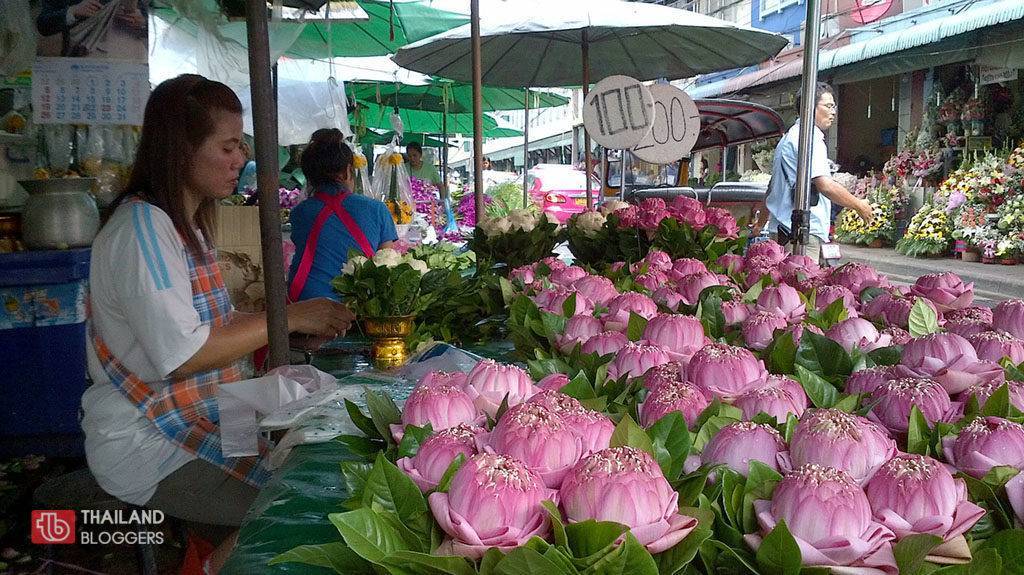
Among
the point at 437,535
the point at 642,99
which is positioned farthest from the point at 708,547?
the point at 642,99

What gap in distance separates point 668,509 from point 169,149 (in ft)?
5.30

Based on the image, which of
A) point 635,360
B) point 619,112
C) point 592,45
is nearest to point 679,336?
point 635,360

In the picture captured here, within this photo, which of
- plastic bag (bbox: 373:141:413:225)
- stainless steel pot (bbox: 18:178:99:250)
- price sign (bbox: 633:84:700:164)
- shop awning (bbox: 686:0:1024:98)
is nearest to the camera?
stainless steel pot (bbox: 18:178:99:250)

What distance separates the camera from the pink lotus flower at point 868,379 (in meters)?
1.05

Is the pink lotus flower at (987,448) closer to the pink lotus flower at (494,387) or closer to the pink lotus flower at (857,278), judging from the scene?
the pink lotus flower at (494,387)

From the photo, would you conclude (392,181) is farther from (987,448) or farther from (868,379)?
(987,448)

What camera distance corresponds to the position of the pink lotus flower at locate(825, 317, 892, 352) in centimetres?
129

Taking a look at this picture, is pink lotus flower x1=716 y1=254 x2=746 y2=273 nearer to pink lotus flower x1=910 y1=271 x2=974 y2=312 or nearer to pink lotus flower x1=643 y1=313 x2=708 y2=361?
pink lotus flower x1=910 y1=271 x2=974 y2=312

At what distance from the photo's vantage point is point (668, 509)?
2.26 ft

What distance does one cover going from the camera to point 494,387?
102 centimetres

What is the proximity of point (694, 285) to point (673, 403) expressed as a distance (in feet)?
2.81

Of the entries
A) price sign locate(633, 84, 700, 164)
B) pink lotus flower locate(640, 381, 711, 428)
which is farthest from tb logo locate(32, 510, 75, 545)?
price sign locate(633, 84, 700, 164)

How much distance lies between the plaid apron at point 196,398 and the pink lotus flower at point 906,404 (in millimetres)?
1335

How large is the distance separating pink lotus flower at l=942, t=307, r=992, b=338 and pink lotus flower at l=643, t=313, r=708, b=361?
44 cm
